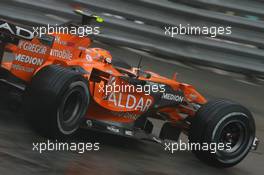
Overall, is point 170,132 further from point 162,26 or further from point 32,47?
point 162,26

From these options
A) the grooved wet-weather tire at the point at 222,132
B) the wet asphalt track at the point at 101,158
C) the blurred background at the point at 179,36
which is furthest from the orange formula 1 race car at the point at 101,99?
the blurred background at the point at 179,36

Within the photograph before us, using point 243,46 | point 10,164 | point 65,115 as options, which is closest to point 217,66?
point 243,46

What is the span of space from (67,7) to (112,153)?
5.41 metres

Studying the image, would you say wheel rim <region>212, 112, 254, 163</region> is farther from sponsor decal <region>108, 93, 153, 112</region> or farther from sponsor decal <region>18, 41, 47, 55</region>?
sponsor decal <region>18, 41, 47, 55</region>

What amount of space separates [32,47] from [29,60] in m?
0.12

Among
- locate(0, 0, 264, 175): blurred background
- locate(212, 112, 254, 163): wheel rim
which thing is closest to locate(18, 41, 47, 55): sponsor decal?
locate(212, 112, 254, 163): wheel rim

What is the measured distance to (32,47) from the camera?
5.93 metres

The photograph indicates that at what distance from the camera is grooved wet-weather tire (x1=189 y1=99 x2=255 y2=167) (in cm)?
629

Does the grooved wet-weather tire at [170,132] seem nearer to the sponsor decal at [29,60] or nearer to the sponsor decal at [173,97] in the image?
the sponsor decal at [173,97]

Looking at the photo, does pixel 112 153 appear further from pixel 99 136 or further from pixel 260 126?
pixel 260 126

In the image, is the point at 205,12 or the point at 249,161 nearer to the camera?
the point at 249,161

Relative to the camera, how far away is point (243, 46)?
1095 centimetres

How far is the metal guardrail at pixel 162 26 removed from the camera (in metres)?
10.9

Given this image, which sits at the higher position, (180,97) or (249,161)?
(180,97)
